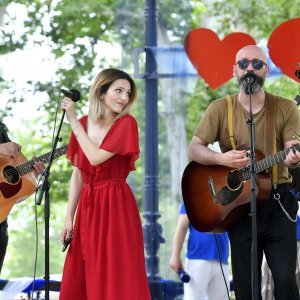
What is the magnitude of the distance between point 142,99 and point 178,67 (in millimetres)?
499

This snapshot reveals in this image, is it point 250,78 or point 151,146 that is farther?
point 151,146

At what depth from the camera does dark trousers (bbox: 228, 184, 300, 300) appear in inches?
194

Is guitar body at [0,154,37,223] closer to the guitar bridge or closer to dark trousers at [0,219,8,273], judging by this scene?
dark trousers at [0,219,8,273]

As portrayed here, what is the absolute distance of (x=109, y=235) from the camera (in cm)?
492

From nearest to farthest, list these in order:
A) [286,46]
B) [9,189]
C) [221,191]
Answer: [221,191], [9,189], [286,46]

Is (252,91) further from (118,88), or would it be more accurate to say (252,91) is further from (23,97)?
(23,97)

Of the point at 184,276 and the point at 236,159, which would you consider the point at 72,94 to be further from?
the point at 184,276

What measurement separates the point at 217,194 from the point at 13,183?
5.21ft

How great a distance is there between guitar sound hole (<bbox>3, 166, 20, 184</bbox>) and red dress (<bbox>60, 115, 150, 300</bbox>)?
1.00m

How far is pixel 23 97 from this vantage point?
9.84 m

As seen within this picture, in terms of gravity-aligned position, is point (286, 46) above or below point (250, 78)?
above

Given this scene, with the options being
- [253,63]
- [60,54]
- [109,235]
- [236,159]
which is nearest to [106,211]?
[109,235]

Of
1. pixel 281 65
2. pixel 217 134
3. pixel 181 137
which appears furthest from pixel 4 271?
pixel 217 134

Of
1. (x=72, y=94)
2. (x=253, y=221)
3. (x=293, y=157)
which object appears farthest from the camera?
(x=72, y=94)
